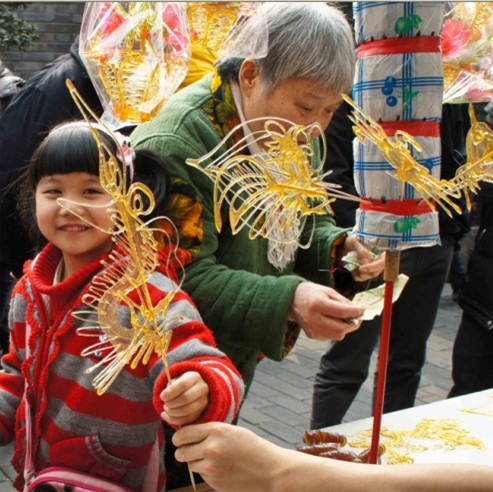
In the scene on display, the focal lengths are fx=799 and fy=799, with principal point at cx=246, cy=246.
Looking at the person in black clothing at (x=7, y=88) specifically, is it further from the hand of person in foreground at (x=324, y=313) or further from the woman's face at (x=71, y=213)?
the hand of person in foreground at (x=324, y=313)

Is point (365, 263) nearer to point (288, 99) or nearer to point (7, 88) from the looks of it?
point (288, 99)

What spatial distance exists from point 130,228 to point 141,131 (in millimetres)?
546

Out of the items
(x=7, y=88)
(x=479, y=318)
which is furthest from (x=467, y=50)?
(x=7, y=88)

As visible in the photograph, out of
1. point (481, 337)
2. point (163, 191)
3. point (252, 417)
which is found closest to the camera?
point (163, 191)

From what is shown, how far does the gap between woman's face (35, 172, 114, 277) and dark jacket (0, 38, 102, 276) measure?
0.74 m

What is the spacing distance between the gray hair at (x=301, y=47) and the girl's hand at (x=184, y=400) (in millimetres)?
674

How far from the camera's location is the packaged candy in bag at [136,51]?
4.91 feet

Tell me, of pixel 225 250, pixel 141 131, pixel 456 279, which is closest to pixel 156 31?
pixel 141 131

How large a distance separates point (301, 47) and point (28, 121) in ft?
2.98

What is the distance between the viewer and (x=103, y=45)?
151 cm

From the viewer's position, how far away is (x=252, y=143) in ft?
4.73

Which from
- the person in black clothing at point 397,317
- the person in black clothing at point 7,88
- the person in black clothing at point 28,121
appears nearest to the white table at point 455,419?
the person in black clothing at point 397,317

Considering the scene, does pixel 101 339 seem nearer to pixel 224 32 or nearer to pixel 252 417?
pixel 224 32

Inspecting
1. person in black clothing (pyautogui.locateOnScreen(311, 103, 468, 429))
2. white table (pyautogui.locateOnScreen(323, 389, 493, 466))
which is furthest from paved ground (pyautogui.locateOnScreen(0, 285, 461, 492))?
white table (pyautogui.locateOnScreen(323, 389, 493, 466))
